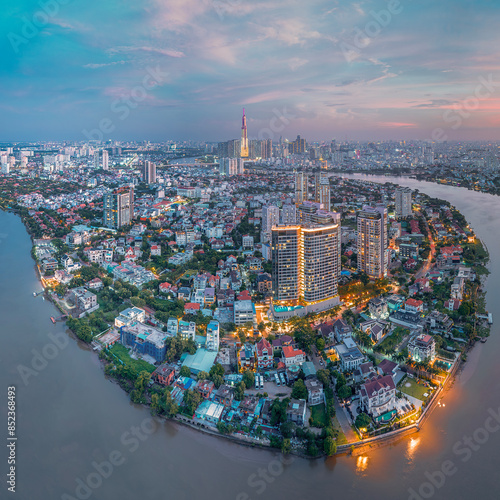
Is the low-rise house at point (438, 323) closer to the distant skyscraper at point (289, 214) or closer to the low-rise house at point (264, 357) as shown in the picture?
the low-rise house at point (264, 357)

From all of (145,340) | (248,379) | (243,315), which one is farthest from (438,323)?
(145,340)

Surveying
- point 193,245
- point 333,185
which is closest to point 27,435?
Answer: point 193,245

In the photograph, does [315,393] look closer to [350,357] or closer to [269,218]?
[350,357]


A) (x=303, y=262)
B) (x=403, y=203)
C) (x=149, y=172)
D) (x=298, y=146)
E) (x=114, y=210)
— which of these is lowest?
(x=303, y=262)

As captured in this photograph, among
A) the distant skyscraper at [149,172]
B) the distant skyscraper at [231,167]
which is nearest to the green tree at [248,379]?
the distant skyscraper at [149,172]

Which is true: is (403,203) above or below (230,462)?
above

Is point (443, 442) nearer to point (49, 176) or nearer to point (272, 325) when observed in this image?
point (272, 325)
